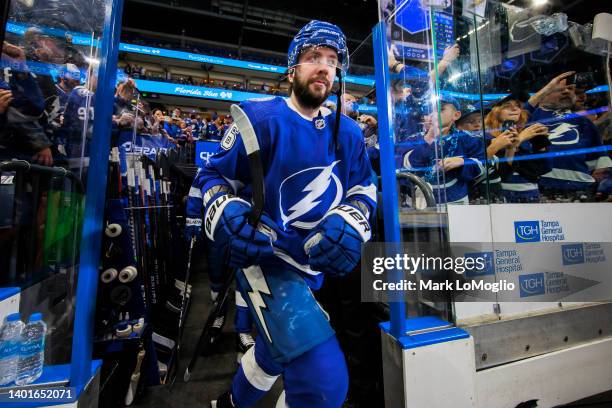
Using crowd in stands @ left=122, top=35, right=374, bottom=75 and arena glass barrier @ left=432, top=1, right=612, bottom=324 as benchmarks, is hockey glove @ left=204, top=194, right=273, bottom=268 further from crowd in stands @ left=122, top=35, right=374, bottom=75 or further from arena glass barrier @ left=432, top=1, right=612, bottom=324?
crowd in stands @ left=122, top=35, right=374, bottom=75

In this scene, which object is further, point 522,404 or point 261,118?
point 522,404

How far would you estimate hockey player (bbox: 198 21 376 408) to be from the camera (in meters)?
0.88

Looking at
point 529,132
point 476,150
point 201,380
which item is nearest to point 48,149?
point 201,380

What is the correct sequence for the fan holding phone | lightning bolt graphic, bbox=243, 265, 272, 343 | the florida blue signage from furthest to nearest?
the florida blue signage < the fan holding phone < lightning bolt graphic, bbox=243, 265, 272, 343

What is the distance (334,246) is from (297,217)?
24 centimetres

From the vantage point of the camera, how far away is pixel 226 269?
3.47 ft

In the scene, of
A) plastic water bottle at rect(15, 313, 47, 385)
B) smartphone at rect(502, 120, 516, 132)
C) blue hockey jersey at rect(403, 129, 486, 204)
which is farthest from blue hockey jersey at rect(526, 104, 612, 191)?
plastic water bottle at rect(15, 313, 47, 385)

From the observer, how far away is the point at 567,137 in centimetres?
222

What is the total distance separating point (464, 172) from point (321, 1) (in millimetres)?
16254

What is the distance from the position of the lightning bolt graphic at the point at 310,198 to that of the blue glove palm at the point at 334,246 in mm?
148

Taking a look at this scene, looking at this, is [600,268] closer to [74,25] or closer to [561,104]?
[561,104]

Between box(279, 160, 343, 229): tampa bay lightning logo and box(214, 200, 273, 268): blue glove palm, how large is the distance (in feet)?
0.69

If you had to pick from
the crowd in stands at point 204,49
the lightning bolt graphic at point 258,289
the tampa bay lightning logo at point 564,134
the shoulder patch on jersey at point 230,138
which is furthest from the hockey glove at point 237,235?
the crowd in stands at point 204,49

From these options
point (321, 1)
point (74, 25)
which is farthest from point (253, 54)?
point (74, 25)
